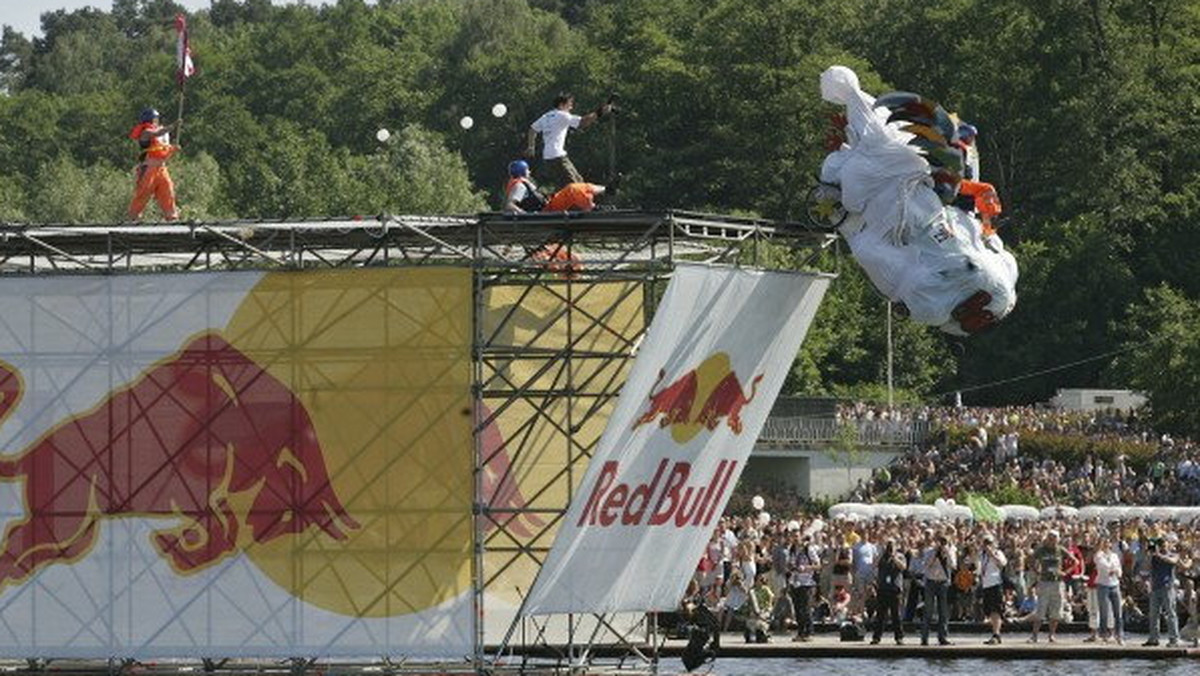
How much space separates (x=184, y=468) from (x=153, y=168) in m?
5.13

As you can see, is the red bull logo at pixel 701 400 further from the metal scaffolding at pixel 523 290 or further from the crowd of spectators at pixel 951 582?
the crowd of spectators at pixel 951 582

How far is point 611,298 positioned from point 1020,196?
281 ft

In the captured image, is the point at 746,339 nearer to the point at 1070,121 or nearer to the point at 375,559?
the point at 375,559

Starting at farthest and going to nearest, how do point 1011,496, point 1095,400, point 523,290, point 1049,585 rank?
1. point 1095,400
2. point 1011,496
3. point 1049,585
4. point 523,290

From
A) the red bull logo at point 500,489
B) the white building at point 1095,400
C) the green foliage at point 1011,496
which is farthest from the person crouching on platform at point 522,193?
the white building at point 1095,400

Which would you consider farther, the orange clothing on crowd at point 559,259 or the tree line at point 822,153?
the tree line at point 822,153

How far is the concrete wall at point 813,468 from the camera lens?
302 ft

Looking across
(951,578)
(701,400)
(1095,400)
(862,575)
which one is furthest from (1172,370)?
(701,400)

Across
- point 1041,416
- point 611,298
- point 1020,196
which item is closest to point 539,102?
point 1020,196

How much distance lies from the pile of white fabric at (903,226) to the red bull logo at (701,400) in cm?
215

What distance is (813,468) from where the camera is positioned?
9319cm

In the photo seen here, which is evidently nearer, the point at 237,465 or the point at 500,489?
the point at 237,465

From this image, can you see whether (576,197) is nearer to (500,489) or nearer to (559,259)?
(559,259)

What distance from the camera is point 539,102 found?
148500 mm
